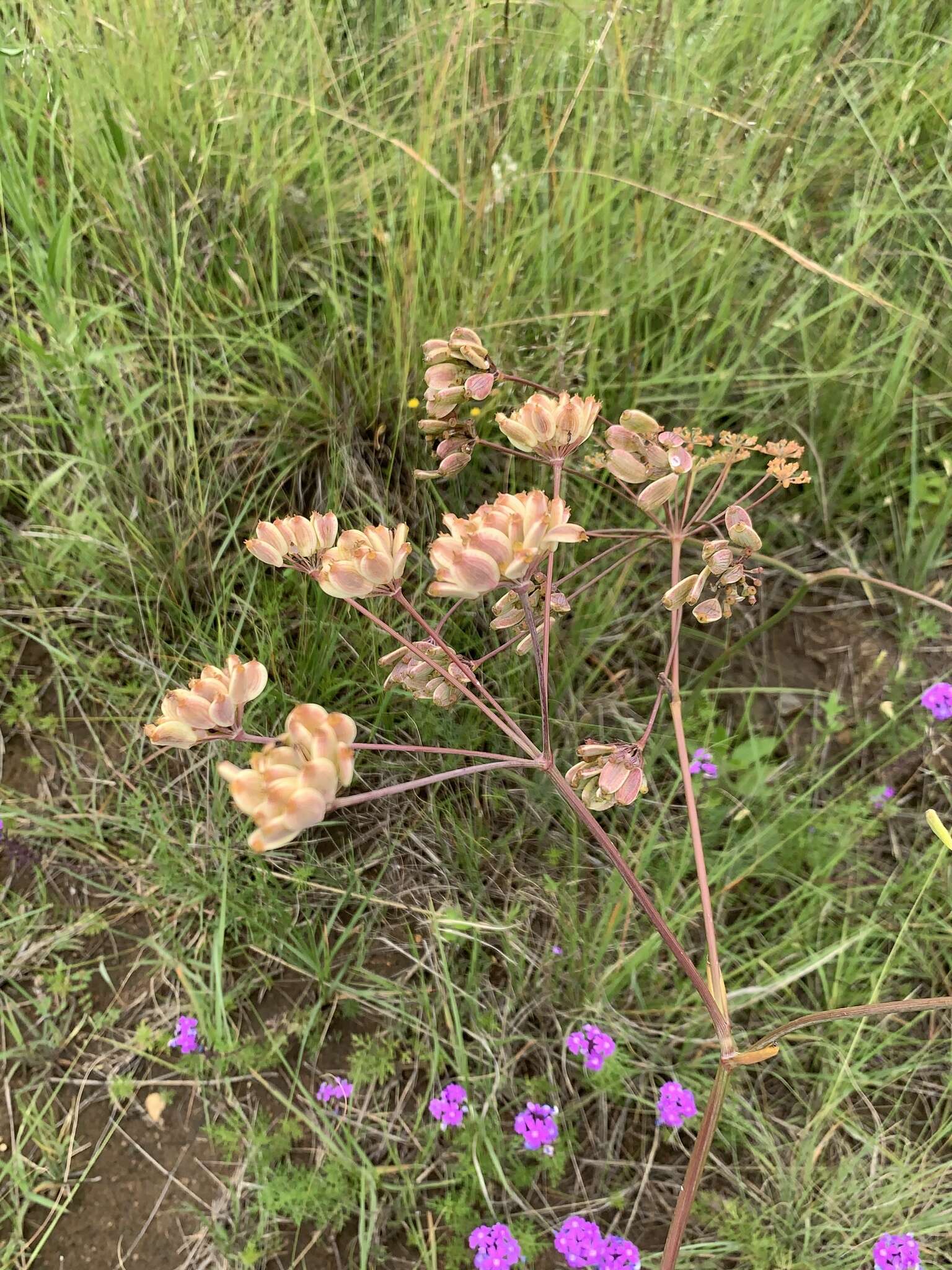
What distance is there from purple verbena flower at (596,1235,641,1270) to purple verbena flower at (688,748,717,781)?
29.1 inches

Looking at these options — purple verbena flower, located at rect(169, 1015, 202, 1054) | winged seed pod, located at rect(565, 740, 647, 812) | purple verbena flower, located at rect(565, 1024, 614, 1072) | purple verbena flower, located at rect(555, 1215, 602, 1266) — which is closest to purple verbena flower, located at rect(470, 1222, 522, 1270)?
purple verbena flower, located at rect(555, 1215, 602, 1266)

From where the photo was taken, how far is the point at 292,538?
0.99 meters

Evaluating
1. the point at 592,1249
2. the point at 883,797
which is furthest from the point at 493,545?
the point at 883,797

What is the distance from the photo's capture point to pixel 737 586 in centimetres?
110

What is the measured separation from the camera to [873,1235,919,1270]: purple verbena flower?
1229mm

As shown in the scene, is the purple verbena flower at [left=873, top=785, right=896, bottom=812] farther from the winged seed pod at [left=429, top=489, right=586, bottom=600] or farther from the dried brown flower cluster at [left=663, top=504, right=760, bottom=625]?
the winged seed pod at [left=429, top=489, right=586, bottom=600]

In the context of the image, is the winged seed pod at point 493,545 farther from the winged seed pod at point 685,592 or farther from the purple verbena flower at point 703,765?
the purple verbena flower at point 703,765

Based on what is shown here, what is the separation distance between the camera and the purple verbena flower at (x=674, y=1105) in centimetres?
132

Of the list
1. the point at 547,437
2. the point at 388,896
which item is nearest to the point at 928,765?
the point at 388,896

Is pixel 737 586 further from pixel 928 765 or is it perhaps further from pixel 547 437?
pixel 928 765

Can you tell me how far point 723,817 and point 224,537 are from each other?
1.11 metres

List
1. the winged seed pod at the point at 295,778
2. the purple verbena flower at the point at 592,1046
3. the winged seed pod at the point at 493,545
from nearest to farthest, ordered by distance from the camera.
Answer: the winged seed pod at the point at 295,778
the winged seed pod at the point at 493,545
the purple verbena flower at the point at 592,1046

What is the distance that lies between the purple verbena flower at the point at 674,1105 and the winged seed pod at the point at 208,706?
37.9 inches

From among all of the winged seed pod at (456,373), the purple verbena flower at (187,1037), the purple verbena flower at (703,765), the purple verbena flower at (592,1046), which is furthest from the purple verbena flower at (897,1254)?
the winged seed pod at (456,373)
